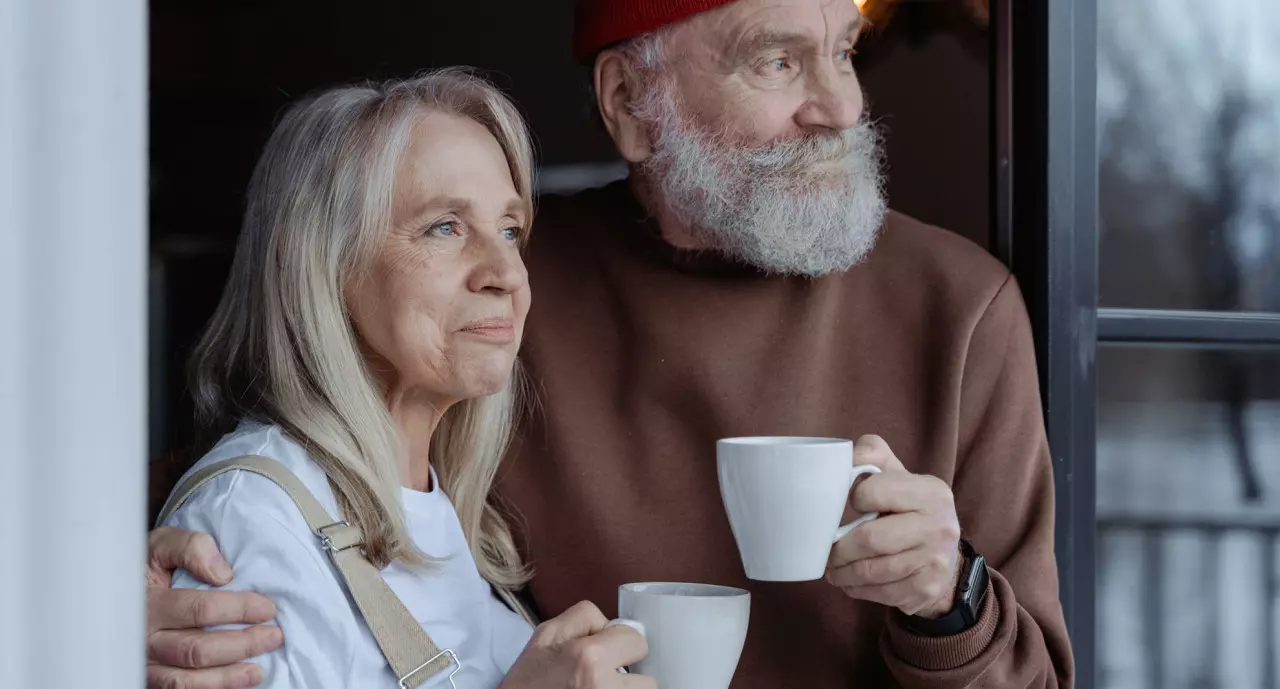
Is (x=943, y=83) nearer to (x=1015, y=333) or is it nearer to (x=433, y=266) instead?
(x=1015, y=333)

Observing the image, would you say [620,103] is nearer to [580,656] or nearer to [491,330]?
[491,330]

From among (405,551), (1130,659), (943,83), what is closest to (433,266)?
(405,551)

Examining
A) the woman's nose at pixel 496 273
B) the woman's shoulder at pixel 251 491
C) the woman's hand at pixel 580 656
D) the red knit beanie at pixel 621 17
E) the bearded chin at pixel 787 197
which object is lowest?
the woman's hand at pixel 580 656

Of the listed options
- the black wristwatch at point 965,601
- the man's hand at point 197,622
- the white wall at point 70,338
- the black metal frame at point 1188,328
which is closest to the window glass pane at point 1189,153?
the black metal frame at point 1188,328

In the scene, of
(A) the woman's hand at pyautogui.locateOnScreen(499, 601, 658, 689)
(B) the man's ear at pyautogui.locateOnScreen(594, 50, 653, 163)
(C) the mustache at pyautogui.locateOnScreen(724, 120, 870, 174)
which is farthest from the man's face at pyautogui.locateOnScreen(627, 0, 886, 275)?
(A) the woman's hand at pyautogui.locateOnScreen(499, 601, 658, 689)

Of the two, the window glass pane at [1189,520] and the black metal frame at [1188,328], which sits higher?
the black metal frame at [1188,328]

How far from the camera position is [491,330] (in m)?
1.41

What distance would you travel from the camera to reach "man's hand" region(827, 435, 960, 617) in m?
1.32

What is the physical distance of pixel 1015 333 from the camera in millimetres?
1767

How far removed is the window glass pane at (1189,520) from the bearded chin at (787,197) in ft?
1.61

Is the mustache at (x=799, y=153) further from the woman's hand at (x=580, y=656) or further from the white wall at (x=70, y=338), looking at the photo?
the white wall at (x=70, y=338)

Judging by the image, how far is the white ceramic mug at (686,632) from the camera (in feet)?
3.96

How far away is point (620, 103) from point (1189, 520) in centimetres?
110

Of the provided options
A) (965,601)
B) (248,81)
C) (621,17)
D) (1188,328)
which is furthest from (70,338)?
(248,81)
